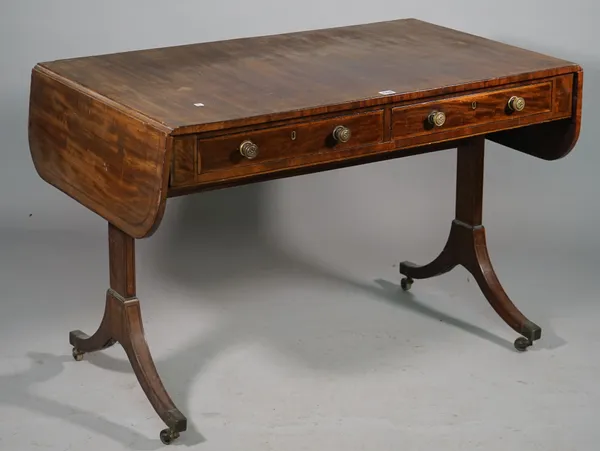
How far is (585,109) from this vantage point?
17.3 ft

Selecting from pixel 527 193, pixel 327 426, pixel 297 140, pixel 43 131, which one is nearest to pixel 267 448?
pixel 327 426

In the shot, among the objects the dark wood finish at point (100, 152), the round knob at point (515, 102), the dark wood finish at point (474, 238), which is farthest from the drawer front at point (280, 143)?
the dark wood finish at point (474, 238)

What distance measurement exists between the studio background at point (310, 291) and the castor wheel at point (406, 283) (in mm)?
41

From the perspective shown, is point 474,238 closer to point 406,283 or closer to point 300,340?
point 406,283

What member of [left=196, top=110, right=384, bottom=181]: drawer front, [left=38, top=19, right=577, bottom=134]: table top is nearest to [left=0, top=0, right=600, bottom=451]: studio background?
[left=196, top=110, right=384, bottom=181]: drawer front

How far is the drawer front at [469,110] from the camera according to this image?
3.78m

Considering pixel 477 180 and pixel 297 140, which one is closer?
pixel 297 140

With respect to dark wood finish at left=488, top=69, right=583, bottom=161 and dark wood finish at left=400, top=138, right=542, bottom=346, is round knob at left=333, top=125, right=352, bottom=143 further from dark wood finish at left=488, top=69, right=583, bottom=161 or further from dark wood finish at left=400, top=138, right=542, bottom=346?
dark wood finish at left=400, top=138, right=542, bottom=346

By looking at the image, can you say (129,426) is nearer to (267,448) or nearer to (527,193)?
(267,448)

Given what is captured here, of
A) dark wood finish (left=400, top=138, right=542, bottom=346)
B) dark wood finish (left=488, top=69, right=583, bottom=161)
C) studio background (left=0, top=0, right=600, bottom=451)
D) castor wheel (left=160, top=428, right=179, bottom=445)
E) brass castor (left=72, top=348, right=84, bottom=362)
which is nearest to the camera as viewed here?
castor wheel (left=160, top=428, right=179, bottom=445)

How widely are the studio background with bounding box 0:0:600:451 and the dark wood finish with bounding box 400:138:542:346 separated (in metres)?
0.08

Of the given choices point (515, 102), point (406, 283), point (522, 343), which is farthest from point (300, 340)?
point (515, 102)

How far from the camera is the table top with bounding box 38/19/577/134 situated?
363 cm

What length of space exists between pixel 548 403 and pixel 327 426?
60cm
